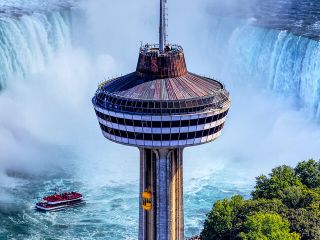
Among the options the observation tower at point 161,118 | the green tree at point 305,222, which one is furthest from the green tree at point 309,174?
the observation tower at point 161,118

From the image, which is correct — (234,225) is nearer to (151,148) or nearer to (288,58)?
(151,148)

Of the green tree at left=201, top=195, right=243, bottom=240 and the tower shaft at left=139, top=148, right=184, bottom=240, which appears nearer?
the tower shaft at left=139, top=148, right=184, bottom=240

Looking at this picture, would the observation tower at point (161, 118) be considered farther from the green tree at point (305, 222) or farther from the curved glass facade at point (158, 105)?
the green tree at point (305, 222)

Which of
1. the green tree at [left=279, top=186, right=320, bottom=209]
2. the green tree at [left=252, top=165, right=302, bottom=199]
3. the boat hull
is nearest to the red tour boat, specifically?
the boat hull

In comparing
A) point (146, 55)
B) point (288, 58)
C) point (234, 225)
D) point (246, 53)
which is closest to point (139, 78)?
point (146, 55)

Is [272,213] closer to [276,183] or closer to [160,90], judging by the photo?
[276,183]

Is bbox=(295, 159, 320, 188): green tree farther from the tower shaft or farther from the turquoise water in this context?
the tower shaft
